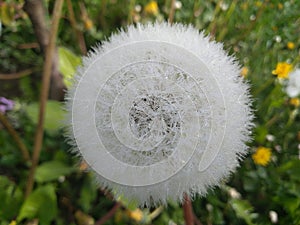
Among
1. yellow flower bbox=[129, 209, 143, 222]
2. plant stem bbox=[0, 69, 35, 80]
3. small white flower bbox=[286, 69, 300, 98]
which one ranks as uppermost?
small white flower bbox=[286, 69, 300, 98]

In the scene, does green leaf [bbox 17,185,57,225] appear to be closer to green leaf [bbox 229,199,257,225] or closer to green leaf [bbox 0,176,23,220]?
green leaf [bbox 0,176,23,220]

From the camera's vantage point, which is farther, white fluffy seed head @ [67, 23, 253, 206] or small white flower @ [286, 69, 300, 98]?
small white flower @ [286, 69, 300, 98]

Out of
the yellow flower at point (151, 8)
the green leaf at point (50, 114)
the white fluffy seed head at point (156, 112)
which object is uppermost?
the yellow flower at point (151, 8)

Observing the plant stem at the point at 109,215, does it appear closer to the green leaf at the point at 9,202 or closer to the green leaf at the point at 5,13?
the green leaf at the point at 9,202

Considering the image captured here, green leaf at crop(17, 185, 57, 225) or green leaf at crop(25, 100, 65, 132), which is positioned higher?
green leaf at crop(25, 100, 65, 132)

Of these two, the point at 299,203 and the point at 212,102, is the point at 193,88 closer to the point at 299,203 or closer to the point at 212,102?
the point at 212,102

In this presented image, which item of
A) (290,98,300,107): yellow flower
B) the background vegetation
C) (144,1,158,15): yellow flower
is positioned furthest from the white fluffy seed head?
(144,1,158,15): yellow flower

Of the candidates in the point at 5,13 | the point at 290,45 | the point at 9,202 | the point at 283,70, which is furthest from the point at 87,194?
the point at 290,45

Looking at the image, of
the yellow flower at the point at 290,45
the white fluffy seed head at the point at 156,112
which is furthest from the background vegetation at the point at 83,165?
the white fluffy seed head at the point at 156,112

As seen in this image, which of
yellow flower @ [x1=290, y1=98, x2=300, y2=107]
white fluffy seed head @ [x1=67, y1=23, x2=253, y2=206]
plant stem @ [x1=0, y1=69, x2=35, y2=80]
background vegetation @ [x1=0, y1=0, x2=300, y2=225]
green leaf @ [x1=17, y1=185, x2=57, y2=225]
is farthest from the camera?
plant stem @ [x1=0, y1=69, x2=35, y2=80]
